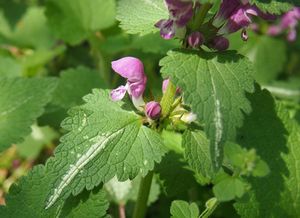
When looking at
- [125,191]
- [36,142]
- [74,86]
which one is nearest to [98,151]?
[125,191]

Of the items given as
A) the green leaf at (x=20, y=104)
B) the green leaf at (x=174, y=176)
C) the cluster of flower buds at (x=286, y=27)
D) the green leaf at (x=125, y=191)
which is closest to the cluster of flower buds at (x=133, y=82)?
the green leaf at (x=174, y=176)

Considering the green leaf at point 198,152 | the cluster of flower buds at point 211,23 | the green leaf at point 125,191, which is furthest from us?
the green leaf at point 125,191

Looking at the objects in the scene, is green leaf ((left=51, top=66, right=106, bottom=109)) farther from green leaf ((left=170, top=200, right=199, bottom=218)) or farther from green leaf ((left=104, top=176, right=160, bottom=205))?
green leaf ((left=170, top=200, right=199, bottom=218))

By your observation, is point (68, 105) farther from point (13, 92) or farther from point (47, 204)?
point (47, 204)

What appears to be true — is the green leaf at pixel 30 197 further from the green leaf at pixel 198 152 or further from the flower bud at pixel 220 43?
the flower bud at pixel 220 43

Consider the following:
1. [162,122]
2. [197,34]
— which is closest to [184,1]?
[197,34]

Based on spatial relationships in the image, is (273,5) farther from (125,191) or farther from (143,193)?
(125,191)
